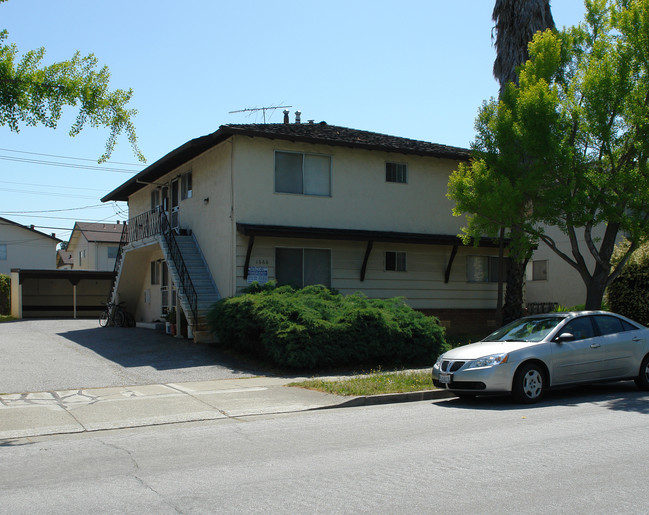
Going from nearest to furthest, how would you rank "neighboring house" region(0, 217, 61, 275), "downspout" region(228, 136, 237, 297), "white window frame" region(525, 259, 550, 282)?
1. "downspout" region(228, 136, 237, 297)
2. "white window frame" region(525, 259, 550, 282)
3. "neighboring house" region(0, 217, 61, 275)

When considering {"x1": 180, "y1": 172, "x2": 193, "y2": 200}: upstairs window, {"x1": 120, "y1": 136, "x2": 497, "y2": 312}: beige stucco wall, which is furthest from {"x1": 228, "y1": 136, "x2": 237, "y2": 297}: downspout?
{"x1": 180, "y1": 172, "x2": 193, "y2": 200}: upstairs window

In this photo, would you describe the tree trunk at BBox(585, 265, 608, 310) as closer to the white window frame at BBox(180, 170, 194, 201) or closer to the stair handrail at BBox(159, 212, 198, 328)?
the stair handrail at BBox(159, 212, 198, 328)

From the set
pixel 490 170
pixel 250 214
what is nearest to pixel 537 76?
pixel 490 170

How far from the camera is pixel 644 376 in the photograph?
1132 cm

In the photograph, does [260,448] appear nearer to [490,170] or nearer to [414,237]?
[490,170]

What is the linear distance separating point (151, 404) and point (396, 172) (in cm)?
1243

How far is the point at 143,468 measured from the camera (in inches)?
257

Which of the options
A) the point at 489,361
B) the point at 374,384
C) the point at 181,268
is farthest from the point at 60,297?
the point at 489,361

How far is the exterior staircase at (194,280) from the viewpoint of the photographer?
1764 centimetres

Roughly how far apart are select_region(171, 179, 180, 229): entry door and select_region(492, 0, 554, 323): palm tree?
35.9ft

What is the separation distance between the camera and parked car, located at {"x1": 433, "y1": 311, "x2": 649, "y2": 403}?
1018 cm

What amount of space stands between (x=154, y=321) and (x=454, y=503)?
65.4ft

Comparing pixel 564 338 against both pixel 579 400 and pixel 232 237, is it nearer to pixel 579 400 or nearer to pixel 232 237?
pixel 579 400

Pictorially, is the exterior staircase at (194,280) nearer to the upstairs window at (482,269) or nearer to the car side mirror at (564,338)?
the upstairs window at (482,269)
